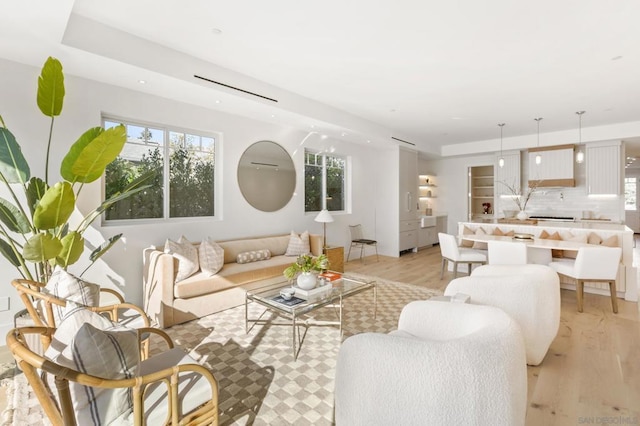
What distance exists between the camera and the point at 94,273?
3.47 metres

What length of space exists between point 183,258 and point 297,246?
190 cm

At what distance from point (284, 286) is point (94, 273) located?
2.14 m

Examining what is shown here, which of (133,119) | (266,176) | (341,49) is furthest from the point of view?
(266,176)

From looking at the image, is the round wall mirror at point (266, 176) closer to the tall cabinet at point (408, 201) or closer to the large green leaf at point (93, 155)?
the large green leaf at point (93, 155)

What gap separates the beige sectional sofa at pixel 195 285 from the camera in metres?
3.21

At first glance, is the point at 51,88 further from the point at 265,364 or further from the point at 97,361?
the point at 265,364

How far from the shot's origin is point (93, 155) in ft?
7.36

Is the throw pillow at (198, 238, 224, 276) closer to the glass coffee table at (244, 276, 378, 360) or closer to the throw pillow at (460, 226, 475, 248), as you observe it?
the glass coffee table at (244, 276, 378, 360)

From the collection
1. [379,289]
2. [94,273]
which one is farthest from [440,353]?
[94,273]

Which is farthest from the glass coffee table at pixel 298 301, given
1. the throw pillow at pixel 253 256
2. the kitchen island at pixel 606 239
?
the kitchen island at pixel 606 239

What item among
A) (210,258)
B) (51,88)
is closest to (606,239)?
(210,258)

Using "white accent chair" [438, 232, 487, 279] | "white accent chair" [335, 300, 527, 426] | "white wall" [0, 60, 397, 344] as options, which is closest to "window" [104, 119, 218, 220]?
"white wall" [0, 60, 397, 344]

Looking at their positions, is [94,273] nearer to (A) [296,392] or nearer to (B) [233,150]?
(B) [233,150]

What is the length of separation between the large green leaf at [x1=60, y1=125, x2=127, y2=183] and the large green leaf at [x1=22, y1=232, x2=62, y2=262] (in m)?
0.50
